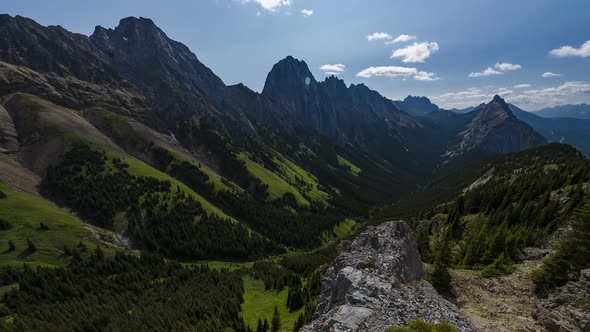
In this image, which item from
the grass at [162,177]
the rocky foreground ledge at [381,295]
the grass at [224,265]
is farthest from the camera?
the grass at [162,177]

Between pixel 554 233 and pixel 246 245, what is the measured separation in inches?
4856

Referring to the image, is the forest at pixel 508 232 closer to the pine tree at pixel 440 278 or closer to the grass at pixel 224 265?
the pine tree at pixel 440 278

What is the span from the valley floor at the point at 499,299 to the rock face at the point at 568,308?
1084 mm

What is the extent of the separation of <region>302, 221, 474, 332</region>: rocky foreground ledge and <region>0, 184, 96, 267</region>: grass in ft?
369

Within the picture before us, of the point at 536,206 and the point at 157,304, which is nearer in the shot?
the point at 536,206

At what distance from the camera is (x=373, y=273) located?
31.5m

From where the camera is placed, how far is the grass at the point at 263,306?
6118 centimetres

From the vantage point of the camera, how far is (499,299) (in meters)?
33.5

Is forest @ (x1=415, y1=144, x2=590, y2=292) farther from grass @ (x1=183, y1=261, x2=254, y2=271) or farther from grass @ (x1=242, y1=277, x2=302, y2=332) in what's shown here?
grass @ (x1=183, y1=261, x2=254, y2=271)

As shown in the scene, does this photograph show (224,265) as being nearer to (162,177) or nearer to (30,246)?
(30,246)

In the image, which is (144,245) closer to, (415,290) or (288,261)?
(288,261)

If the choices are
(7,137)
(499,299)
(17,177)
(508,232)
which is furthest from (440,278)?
(7,137)

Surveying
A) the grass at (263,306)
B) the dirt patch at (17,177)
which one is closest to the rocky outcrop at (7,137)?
the dirt patch at (17,177)

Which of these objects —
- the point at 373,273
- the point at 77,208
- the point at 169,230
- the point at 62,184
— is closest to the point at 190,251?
the point at 169,230
